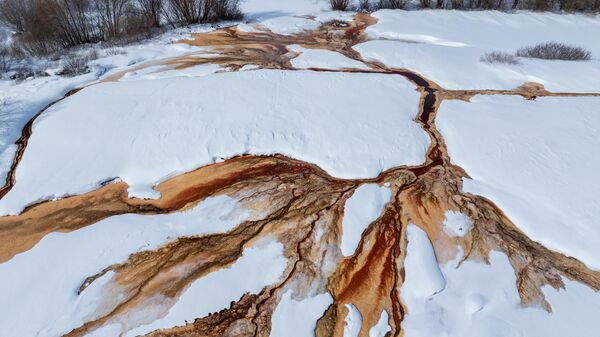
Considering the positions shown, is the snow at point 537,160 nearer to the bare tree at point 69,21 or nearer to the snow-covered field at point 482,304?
the snow-covered field at point 482,304

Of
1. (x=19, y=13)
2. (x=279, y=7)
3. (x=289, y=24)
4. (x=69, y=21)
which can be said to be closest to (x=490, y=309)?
(x=289, y=24)

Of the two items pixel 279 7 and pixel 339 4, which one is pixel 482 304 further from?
pixel 279 7

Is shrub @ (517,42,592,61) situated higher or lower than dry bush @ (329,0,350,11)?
lower

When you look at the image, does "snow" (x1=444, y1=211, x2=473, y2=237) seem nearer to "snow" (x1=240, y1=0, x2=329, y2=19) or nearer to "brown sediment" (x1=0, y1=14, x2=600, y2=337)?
"brown sediment" (x1=0, y1=14, x2=600, y2=337)

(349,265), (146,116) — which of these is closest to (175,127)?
(146,116)

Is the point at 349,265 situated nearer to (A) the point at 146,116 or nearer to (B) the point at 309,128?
(B) the point at 309,128

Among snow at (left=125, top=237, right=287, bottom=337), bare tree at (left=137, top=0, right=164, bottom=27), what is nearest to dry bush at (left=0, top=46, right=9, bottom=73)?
bare tree at (left=137, top=0, right=164, bottom=27)
